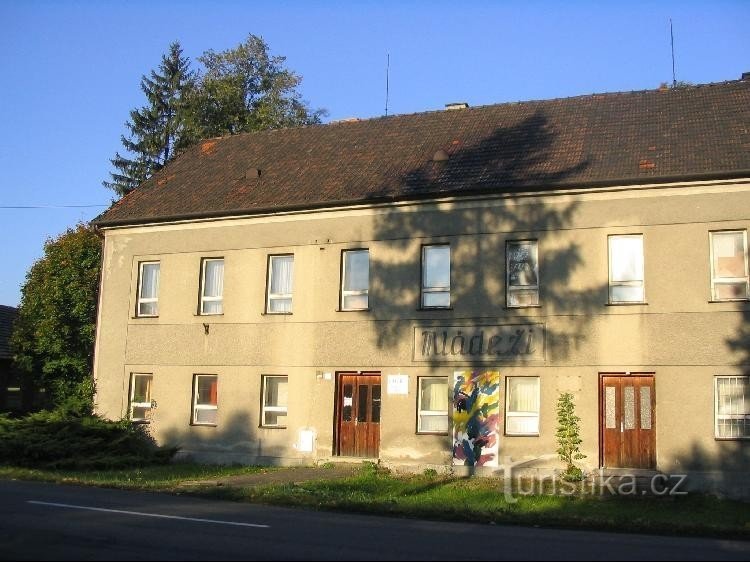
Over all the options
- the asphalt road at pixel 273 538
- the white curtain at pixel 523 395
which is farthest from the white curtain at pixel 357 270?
the asphalt road at pixel 273 538

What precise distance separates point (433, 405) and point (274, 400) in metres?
4.49

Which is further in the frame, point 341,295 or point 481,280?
point 341,295

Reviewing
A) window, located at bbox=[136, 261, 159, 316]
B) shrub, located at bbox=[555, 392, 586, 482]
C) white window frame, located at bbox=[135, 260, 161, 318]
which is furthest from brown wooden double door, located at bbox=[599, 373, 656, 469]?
window, located at bbox=[136, 261, 159, 316]

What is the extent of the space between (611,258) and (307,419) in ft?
28.4

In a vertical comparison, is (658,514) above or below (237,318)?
below

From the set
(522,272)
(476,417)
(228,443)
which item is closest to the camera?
(476,417)

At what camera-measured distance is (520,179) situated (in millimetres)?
21062

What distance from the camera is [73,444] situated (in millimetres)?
21719

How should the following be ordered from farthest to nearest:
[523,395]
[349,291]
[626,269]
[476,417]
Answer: [349,291]
[476,417]
[523,395]
[626,269]

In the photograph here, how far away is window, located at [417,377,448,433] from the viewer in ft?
70.3

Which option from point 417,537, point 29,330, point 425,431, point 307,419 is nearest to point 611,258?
point 425,431

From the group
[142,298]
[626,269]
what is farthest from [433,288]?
[142,298]

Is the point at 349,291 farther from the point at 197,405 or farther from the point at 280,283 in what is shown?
the point at 197,405

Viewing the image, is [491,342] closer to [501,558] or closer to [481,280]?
[481,280]
